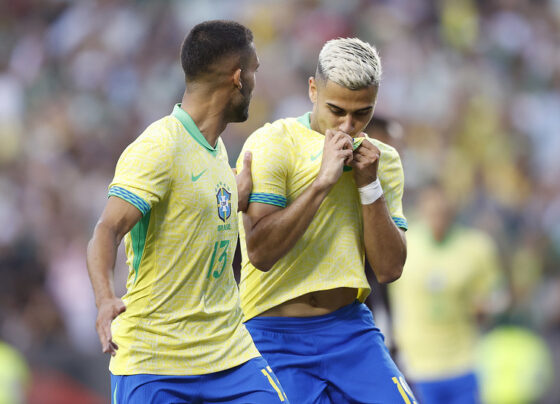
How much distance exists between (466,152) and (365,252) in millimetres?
9553

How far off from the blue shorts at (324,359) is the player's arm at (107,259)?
1.20 m

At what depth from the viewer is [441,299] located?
8.92 metres

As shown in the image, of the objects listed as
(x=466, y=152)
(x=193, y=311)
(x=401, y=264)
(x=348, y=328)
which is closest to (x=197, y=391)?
(x=193, y=311)

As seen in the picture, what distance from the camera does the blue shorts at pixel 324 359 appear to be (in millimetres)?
4652

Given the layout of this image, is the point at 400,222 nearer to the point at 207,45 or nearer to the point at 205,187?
the point at 205,187

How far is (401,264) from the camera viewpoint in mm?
4836

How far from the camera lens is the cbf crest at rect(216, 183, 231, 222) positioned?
4.20m

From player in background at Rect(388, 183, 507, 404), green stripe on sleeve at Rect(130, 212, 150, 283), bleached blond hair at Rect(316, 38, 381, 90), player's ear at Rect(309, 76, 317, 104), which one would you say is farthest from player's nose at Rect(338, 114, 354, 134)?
player in background at Rect(388, 183, 507, 404)

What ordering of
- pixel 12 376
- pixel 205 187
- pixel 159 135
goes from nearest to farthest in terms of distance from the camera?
pixel 159 135, pixel 205 187, pixel 12 376

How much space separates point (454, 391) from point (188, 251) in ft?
16.6

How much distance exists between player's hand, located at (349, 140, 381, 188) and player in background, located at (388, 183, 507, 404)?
13.4ft

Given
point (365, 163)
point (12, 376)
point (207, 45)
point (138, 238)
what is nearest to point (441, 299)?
point (12, 376)

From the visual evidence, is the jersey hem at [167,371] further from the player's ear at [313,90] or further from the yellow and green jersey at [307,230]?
the player's ear at [313,90]

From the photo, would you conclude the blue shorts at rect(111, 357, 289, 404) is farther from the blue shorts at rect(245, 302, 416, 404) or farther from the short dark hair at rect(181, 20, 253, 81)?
the short dark hair at rect(181, 20, 253, 81)
